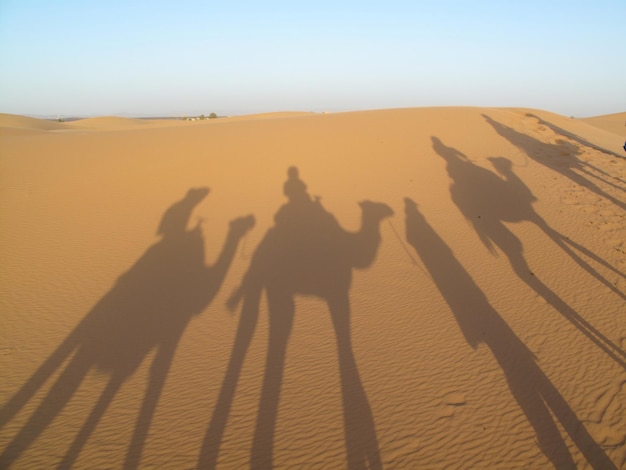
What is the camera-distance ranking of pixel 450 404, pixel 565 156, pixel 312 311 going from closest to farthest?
pixel 450 404 < pixel 312 311 < pixel 565 156

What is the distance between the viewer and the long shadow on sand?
11891 millimetres

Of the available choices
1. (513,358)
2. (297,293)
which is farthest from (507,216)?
(297,293)

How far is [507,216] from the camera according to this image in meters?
10.1

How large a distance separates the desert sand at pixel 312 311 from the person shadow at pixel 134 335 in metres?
0.03

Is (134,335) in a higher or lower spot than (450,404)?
higher

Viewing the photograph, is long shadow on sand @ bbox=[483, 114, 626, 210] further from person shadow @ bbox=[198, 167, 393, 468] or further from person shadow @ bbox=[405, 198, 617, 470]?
person shadow @ bbox=[198, 167, 393, 468]

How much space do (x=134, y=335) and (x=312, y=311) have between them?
9.68ft

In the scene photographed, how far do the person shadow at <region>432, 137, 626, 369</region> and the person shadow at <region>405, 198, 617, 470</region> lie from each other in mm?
1150

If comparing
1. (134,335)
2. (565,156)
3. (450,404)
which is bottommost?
(450,404)

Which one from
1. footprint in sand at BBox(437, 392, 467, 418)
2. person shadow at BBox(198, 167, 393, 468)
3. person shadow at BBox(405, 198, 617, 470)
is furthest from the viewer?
footprint in sand at BBox(437, 392, 467, 418)

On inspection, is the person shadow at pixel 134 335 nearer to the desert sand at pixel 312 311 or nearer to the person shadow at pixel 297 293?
the desert sand at pixel 312 311

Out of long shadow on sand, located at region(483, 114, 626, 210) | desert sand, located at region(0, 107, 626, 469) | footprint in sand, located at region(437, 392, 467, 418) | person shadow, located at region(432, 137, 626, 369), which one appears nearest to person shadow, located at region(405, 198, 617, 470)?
desert sand, located at region(0, 107, 626, 469)

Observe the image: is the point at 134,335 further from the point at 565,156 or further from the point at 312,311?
the point at 565,156

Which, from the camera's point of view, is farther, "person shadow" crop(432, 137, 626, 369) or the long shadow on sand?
the long shadow on sand
